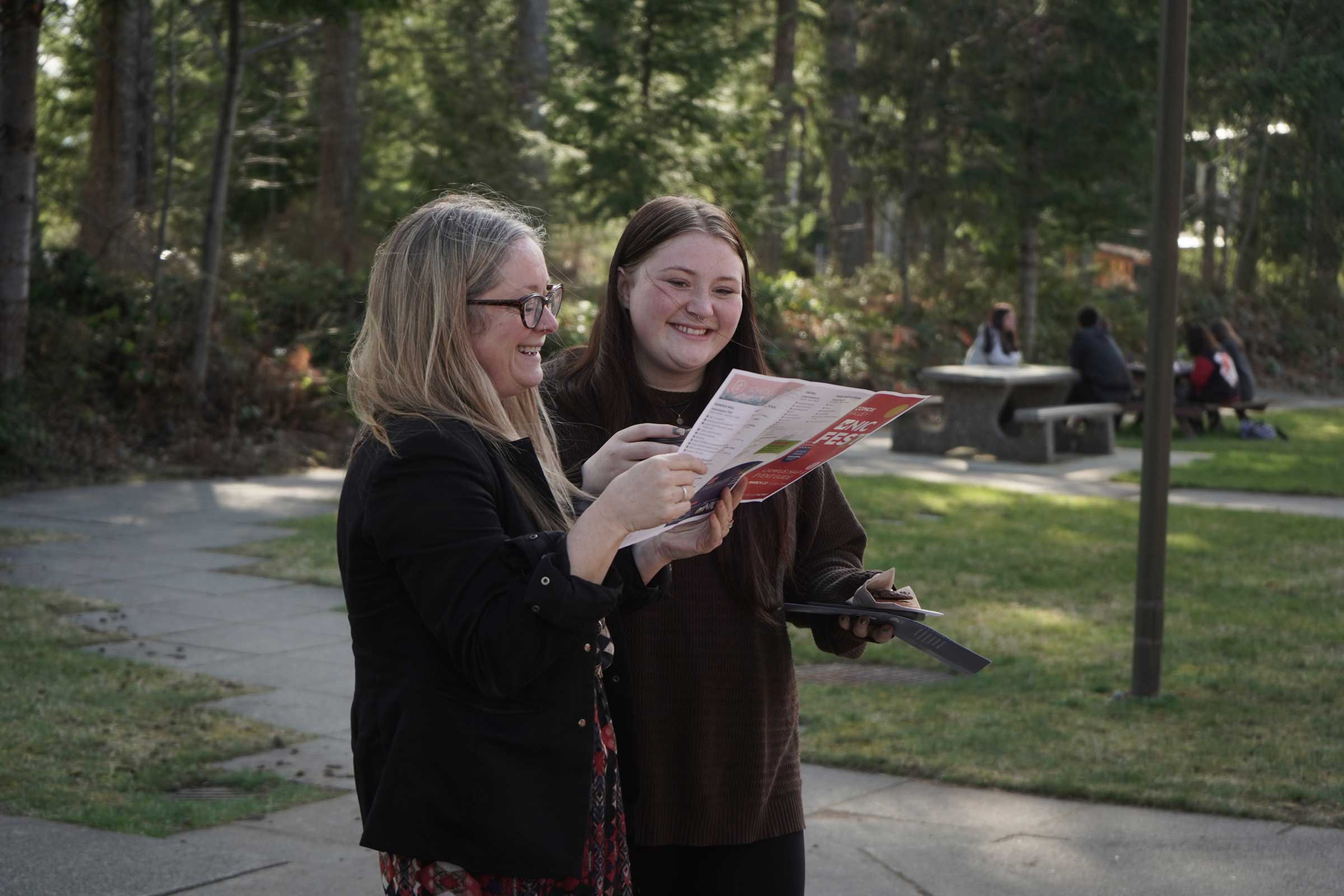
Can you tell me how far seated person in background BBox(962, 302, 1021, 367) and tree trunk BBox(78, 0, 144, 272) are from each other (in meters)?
9.80

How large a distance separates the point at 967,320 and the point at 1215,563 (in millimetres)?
17065

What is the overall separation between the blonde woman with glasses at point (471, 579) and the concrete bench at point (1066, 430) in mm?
13449

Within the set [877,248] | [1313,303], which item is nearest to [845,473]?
[1313,303]

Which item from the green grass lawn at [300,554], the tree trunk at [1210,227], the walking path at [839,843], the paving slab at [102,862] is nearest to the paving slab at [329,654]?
the walking path at [839,843]

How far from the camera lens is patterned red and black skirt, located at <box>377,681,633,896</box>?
7.41 ft

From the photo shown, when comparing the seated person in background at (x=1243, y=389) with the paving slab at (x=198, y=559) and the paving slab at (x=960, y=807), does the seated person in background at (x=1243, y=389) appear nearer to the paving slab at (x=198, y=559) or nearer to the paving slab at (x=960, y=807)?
the paving slab at (x=198, y=559)

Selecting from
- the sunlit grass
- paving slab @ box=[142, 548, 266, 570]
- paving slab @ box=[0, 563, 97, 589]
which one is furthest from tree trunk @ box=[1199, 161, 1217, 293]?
paving slab @ box=[0, 563, 97, 589]

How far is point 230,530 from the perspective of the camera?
1080cm

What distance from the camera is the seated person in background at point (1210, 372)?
56.2 feet

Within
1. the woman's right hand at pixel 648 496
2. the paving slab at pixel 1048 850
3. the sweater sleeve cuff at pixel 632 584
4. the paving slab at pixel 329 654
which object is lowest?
the paving slab at pixel 1048 850

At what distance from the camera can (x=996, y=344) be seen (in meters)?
18.2

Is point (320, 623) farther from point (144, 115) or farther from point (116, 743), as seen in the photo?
point (144, 115)

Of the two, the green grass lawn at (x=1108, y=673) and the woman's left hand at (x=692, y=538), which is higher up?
the woman's left hand at (x=692, y=538)

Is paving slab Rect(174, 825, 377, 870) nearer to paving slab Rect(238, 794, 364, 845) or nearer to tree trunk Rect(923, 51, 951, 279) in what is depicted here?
paving slab Rect(238, 794, 364, 845)
